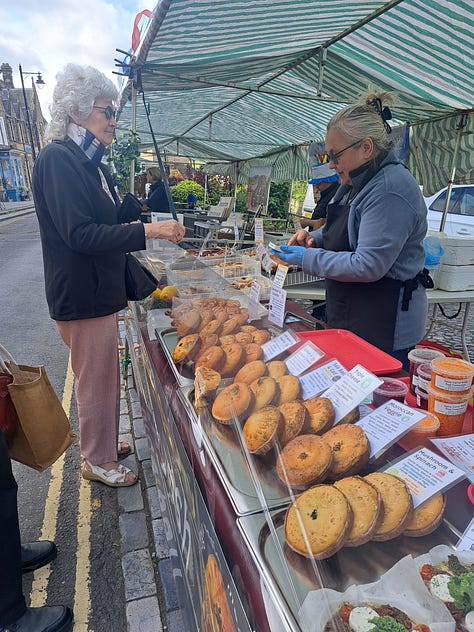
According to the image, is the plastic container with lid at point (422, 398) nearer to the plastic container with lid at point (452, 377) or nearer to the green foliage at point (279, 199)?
the plastic container with lid at point (452, 377)

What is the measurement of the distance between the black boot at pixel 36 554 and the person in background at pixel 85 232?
64cm

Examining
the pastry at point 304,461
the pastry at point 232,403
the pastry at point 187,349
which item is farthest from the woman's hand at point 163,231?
the pastry at point 304,461

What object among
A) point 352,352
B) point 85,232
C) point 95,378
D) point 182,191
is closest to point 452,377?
point 352,352

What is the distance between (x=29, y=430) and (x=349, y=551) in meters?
1.55

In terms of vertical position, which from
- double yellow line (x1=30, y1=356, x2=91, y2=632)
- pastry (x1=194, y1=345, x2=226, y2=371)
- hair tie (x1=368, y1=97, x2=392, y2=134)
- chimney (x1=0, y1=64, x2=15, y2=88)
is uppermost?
chimney (x1=0, y1=64, x2=15, y2=88)

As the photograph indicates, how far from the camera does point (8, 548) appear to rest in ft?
4.96

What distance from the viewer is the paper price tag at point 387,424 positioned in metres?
0.94

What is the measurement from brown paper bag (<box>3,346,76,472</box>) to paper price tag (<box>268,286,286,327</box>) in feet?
3.60

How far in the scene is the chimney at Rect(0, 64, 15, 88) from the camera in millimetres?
43750

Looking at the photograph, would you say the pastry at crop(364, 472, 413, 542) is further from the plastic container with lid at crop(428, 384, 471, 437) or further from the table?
the table

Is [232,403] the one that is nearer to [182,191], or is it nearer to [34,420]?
[34,420]

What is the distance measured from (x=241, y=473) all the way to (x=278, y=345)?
1.83 feet

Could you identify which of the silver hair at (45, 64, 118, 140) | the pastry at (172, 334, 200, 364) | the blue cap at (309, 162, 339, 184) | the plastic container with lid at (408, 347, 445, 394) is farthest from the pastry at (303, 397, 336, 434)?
the blue cap at (309, 162, 339, 184)

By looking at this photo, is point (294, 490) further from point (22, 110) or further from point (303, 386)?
point (22, 110)
